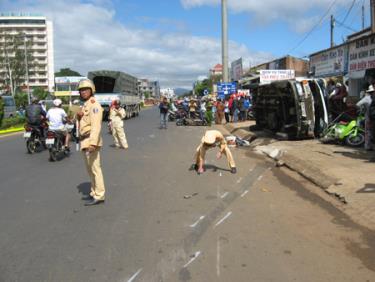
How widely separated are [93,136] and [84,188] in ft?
6.51

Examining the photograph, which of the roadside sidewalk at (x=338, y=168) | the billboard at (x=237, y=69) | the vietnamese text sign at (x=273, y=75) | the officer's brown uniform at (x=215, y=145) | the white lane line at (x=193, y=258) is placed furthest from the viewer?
the billboard at (x=237, y=69)

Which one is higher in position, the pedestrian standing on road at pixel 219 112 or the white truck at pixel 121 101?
the white truck at pixel 121 101

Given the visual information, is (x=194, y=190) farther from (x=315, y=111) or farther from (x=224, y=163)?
(x=315, y=111)

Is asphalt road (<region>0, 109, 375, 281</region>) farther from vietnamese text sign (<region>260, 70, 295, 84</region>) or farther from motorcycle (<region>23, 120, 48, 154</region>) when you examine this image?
vietnamese text sign (<region>260, 70, 295, 84</region>)

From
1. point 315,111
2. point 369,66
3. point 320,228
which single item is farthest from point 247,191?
point 369,66

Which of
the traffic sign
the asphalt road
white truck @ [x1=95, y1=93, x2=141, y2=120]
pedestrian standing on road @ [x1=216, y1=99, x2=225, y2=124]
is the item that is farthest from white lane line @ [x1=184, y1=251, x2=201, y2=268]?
the traffic sign

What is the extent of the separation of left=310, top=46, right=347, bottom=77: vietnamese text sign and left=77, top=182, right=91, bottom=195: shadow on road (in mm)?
15126

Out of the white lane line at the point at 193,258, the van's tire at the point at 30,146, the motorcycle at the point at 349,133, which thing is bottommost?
the white lane line at the point at 193,258

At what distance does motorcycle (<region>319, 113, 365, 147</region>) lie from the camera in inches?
520

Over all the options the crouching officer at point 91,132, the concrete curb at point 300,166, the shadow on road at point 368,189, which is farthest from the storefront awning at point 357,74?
the crouching officer at point 91,132

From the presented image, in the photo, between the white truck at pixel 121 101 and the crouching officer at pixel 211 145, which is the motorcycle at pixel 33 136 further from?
the white truck at pixel 121 101

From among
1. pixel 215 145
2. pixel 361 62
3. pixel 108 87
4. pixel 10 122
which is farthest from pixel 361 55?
pixel 108 87

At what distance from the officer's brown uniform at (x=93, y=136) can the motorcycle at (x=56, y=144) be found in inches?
219

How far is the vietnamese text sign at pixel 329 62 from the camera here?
21.1m
